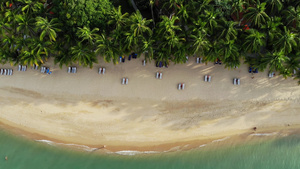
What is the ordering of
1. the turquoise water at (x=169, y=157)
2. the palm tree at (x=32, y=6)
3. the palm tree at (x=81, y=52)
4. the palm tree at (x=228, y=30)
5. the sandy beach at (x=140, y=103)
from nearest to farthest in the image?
the palm tree at (x=228, y=30) < the palm tree at (x=32, y=6) < the palm tree at (x=81, y=52) < the turquoise water at (x=169, y=157) < the sandy beach at (x=140, y=103)

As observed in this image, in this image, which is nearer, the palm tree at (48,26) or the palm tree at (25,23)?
the palm tree at (48,26)

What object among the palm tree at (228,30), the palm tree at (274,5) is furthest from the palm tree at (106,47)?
the palm tree at (274,5)

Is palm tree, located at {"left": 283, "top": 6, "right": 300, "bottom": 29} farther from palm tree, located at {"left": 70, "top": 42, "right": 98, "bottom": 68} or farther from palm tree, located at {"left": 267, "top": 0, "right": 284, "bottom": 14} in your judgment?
palm tree, located at {"left": 70, "top": 42, "right": 98, "bottom": 68}

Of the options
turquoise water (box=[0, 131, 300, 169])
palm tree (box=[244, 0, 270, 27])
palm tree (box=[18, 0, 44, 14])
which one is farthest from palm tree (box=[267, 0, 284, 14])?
palm tree (box=[18, 0, 44, 14])

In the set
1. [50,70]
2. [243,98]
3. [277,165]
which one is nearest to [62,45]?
[50,70]

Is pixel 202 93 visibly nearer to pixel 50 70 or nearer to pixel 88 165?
pixel 88 165

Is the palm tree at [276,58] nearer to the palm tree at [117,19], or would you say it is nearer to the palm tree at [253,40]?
the palm tree at [253,40]
